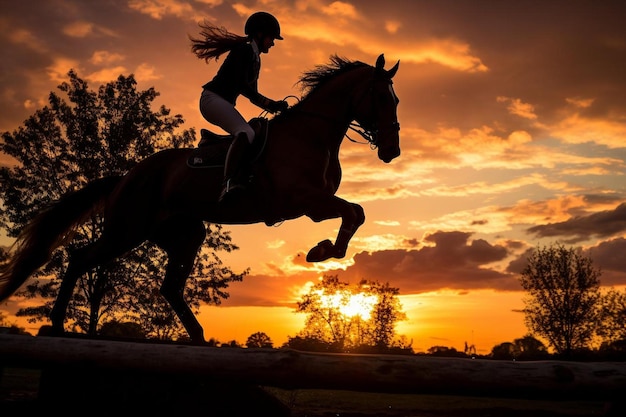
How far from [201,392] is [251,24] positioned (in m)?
3.89

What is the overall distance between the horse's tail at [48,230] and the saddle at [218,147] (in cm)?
158

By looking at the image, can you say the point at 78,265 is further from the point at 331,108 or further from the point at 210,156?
the point at 331,108

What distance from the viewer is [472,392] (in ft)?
11.1

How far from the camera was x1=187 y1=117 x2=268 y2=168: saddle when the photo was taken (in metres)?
5.55

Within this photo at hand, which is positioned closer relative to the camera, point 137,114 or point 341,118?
point 341,118

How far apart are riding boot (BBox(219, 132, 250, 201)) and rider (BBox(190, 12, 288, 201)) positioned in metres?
0.10

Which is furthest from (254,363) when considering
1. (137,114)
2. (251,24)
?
(137,114)

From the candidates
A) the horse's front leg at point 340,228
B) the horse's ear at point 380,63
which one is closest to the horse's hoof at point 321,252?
the horse's front leg at point 340,228

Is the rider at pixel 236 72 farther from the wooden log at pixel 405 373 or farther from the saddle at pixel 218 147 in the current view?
the wooden log at pixel 405 373

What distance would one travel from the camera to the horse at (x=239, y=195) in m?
5.33

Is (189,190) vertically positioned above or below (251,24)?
below

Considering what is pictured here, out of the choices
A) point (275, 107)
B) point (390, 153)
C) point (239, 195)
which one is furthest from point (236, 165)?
point (390, 153)

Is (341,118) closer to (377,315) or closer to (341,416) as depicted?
(341,416)

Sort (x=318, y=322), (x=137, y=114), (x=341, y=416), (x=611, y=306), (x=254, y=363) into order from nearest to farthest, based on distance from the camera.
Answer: (x=254, y=363) → (x=341, y=416) → (x=137, y=114) → (x=611, y=306) → (x=318, y=322)
